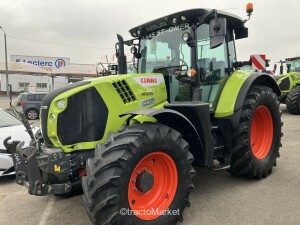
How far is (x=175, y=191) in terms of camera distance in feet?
11.4

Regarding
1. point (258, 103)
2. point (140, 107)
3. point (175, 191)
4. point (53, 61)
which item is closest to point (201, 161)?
point (175, 191)

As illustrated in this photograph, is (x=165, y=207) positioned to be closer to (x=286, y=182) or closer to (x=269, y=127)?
(x=286, y=182)

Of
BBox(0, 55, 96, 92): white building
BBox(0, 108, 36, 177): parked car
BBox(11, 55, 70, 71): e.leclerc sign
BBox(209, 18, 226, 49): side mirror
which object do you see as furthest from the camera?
BBox(11, 55, 70, 71): e.leclerc sign

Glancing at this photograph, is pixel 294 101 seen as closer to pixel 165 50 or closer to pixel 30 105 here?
pixel 165 50

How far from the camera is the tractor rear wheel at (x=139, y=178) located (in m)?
2.90

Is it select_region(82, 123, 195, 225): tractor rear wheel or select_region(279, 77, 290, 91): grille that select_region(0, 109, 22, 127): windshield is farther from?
select_region(279, 77, 290, 91): grille

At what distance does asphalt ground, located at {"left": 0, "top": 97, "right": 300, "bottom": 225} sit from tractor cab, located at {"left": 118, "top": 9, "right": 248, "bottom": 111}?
124cm

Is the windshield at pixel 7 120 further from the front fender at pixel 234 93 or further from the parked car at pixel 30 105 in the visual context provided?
the parked car at pixel 30 105

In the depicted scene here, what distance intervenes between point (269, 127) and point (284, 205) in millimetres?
1715

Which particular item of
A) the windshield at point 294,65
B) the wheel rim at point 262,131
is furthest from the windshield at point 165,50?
the windshield at point 294,65

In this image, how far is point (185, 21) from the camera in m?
4.28

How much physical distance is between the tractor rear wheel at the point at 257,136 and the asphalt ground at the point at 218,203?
259 millimetres

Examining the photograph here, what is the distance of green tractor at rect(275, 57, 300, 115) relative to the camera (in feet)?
40.7

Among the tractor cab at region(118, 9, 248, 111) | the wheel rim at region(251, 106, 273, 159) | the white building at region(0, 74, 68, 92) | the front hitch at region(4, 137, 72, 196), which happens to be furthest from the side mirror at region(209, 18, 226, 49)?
the white building at region(0, 74, 68, 92)
